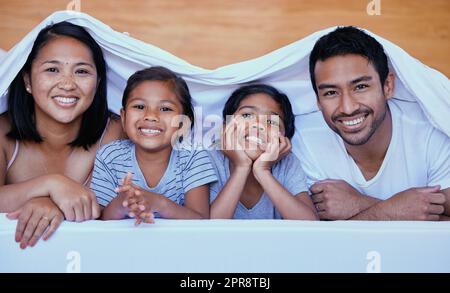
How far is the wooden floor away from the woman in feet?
1.68

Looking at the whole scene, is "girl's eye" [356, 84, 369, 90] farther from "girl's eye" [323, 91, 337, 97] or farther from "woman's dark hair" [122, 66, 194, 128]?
"woman's dark hair" [122, 66, 194, 128]

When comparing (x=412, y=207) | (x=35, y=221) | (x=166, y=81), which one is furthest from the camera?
(x=166, y=81)

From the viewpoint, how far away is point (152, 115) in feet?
4.77

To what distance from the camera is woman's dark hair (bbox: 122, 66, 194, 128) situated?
1.51 meters

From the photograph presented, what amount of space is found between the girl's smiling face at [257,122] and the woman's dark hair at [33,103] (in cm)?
36

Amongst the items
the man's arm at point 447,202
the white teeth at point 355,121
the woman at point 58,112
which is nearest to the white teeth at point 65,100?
the woman at point 58,112

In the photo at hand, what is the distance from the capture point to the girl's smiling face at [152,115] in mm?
1452

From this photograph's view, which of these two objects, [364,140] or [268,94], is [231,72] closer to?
[268,94]

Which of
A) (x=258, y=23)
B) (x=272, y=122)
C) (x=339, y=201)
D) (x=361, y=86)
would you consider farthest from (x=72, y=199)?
(x=258, y=23)

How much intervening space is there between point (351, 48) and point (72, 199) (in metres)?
0.79

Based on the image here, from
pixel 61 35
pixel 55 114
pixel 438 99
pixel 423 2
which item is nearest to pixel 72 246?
pixel 55 114

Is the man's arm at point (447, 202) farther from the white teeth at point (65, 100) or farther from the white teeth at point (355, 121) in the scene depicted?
the white teeth at point (65, 100)

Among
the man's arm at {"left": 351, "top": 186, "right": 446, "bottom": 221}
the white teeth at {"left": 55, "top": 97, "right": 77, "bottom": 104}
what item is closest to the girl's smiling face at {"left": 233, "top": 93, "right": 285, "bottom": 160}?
the man's arm at {"left": 351, "top": 186, "right": 446, "bottom": 221}

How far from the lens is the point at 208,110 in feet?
5.41
